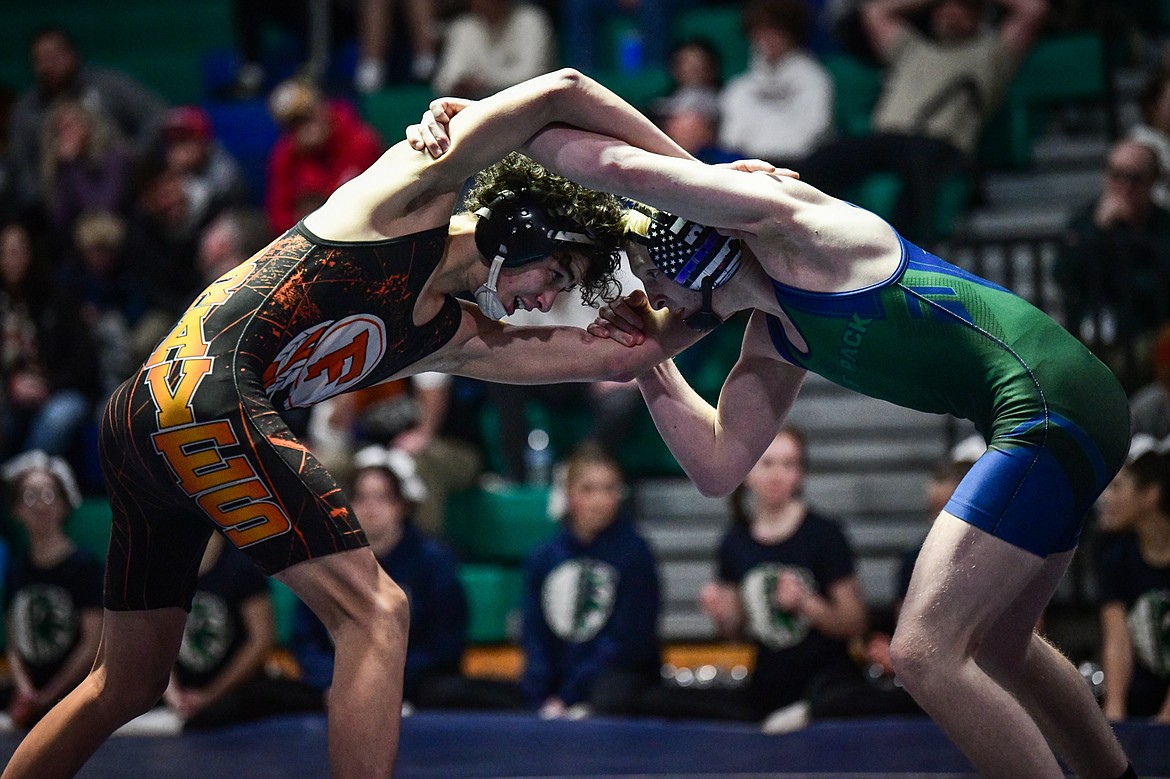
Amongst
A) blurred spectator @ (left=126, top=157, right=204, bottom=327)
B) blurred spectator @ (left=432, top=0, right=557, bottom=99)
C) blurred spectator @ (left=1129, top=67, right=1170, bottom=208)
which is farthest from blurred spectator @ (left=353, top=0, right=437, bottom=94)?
blurred spectator @ (left=1129, top=67, right=1170, bottom=208)

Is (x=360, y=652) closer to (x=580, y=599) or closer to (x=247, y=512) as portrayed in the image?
(x=247, y=512)

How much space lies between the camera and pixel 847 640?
5.62 m

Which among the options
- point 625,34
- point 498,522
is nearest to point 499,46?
point 625,34

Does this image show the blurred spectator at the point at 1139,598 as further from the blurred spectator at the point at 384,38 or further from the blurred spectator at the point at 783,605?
the blurred spectator at the point at 384,38

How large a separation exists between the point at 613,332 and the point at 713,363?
3294 mm

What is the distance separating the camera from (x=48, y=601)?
621 centimetres

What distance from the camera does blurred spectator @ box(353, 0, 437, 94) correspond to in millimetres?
9227

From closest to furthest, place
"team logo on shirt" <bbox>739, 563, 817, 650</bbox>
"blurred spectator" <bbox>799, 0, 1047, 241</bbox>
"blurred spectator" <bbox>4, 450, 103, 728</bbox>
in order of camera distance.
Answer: "team logo on shirt" <bbox>739, 563, 817, 650</bbox>, "blurred spectator" <bbox>4, 450, 103, 728</bbox>, "blurred spectator" <bbox>799, 0, 1047, 241</bbox>

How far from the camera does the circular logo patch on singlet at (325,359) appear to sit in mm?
3416

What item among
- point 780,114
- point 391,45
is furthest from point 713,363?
point 391,45

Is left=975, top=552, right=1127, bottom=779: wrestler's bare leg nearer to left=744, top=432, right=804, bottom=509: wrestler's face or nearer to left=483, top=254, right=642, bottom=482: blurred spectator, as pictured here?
left=744, top=432, right=804, bottom=509: wrestler's face

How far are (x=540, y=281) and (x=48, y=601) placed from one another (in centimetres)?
349

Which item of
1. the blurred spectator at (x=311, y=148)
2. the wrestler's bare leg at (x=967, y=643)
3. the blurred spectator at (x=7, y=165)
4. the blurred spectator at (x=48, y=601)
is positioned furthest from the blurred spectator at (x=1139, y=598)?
the blurred spectator at (x=7, y=165)

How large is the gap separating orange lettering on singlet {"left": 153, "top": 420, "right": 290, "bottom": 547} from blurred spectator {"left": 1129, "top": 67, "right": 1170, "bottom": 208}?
480cm
